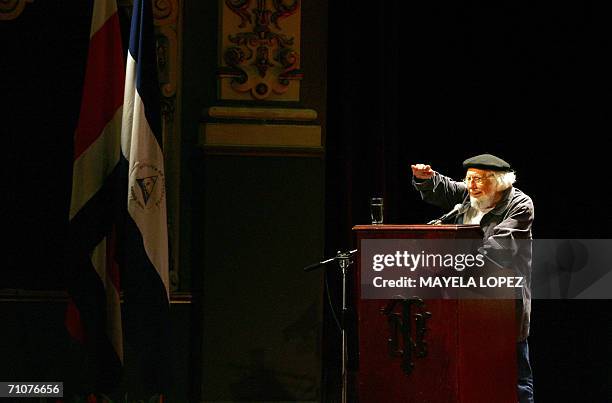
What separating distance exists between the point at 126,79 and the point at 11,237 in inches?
47.3

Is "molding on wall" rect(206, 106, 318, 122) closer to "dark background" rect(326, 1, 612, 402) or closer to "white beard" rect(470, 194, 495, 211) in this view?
"dark background" rect(326, 1, 612, 402)

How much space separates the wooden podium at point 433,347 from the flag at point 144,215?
1028mm

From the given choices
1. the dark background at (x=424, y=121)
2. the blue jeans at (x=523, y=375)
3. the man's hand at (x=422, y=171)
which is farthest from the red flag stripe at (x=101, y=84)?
the blue jeans at (x=523, y=375)

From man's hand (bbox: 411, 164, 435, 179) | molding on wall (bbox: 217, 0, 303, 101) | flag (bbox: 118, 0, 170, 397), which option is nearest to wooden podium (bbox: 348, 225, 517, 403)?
man's hand (bbox: 411, 164, 435, 179)

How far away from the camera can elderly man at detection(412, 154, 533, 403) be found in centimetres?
428

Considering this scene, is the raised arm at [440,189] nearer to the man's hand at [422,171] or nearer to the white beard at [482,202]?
the man's hand at [422,171]

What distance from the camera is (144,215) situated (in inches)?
177

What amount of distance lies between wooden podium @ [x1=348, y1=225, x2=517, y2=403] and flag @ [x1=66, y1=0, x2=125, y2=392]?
1.27m

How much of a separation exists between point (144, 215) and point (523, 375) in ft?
6.70

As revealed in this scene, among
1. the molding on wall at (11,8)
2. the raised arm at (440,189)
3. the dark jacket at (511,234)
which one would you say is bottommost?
the dark jacket at (511,234)

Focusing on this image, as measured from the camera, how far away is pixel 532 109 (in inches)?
213

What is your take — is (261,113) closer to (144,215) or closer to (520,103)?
(144,215)

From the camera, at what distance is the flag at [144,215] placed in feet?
14.6

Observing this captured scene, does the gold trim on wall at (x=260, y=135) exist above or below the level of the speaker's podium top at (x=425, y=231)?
above
